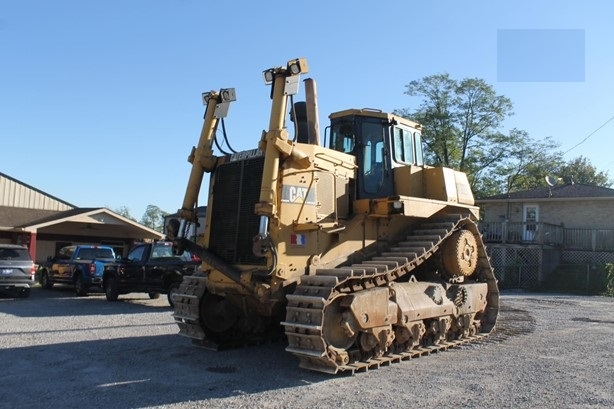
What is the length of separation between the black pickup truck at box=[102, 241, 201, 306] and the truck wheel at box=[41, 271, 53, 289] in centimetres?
577

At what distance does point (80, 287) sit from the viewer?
749 inches

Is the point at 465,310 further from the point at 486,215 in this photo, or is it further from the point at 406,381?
the point at 486,215

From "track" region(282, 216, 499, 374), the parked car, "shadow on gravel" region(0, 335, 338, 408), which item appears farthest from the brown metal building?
"track" region(282, 216, 499, 374)

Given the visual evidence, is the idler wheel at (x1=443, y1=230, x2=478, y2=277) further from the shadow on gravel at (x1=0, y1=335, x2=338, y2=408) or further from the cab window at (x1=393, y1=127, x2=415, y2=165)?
the shadow on gravel at (x1=0, y1=335, x2=338, y2=408)

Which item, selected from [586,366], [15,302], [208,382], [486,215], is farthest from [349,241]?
[486,215]

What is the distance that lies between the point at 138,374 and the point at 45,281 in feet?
54.6

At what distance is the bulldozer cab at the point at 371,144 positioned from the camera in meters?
9.21

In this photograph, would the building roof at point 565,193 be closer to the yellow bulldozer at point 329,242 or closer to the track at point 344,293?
the track at point 344,293

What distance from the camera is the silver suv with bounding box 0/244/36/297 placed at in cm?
1745

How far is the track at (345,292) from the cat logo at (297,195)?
3.29 ft

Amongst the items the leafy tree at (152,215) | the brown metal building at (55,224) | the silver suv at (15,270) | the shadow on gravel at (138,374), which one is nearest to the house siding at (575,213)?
the brown metal building at (55,224)

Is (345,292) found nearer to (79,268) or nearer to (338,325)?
(338,325)

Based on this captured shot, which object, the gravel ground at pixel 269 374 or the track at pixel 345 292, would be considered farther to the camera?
the track at pixel 345 292

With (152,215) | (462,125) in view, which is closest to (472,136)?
(462,125)
